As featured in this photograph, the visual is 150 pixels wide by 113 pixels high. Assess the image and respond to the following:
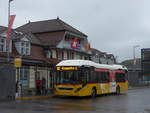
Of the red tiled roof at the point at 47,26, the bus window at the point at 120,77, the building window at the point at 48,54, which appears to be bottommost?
the bus window at the point at 120,77

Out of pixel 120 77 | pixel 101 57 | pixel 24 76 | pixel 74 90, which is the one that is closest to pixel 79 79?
pixel 74 90

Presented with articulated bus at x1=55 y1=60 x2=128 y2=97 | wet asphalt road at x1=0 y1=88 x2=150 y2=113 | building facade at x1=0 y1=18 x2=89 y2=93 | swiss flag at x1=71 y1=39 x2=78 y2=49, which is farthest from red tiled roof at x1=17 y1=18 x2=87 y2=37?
wet asphalt road at x1=0 y1=88 x2=150 y2=113

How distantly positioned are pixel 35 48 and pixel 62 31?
7118 millimetres

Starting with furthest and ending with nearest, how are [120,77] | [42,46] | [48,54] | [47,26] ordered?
1. [47,26]
2. [48,54]
3. [42,46]
4. [120,77]

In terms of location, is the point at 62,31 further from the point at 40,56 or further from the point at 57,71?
the point at 57,71

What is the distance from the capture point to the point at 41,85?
29.0 meters

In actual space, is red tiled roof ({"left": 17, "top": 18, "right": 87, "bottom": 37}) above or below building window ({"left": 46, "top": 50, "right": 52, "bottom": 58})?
above

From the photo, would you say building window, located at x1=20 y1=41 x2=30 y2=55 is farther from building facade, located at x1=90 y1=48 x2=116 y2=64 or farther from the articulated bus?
building facade, located at x1=90 y1=48 x2=116 y2=64

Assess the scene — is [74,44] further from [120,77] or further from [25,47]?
[120,77]

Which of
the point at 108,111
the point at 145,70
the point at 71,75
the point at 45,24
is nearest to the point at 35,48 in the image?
the point at 45,24

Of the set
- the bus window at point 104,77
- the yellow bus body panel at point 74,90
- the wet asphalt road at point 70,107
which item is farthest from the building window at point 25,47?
the wet asphalt road at point 70,107

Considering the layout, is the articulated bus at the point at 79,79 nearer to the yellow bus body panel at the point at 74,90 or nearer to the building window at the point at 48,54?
the yellow bus body panel at the point at 74,90

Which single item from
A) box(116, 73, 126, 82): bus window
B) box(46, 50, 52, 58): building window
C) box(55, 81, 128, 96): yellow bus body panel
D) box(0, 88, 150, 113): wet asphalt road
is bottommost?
box(0, 88, 150, 113): wet asphalt road

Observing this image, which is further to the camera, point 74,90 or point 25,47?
point 25,47
